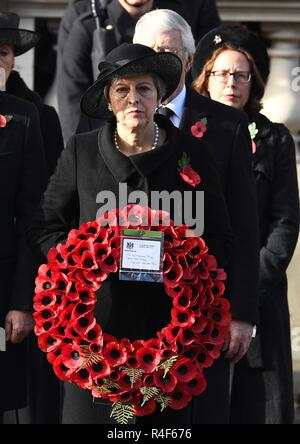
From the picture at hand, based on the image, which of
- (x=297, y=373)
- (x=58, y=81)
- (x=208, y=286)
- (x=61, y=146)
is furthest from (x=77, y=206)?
(x=297, y=373)

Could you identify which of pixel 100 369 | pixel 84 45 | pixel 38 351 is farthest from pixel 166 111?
pixel 84 45

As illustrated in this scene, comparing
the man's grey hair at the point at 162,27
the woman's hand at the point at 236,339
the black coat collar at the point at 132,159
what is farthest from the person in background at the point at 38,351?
the woman's hand at the point at 236,339

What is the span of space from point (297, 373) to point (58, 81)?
83.9 inches

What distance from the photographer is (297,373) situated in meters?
9.37

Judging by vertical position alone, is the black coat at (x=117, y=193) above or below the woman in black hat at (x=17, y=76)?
below

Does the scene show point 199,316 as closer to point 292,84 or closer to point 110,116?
point 110,116

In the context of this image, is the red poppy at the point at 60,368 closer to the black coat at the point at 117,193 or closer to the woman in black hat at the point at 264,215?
the black coat at the point at 117,193

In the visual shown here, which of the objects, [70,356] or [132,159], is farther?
[132,159]

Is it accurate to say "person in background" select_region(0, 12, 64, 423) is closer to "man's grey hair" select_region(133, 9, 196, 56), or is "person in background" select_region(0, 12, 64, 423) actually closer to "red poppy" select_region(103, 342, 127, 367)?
"man's grey hair" select_region(133, 9, 196, 56)

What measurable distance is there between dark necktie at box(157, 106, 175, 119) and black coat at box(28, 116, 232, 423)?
1.52 feet

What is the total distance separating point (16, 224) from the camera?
6.73 metres

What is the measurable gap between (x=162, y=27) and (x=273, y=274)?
121cm

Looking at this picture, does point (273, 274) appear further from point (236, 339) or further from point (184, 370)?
point (184, 370)

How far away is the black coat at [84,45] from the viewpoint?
27.8 ft
